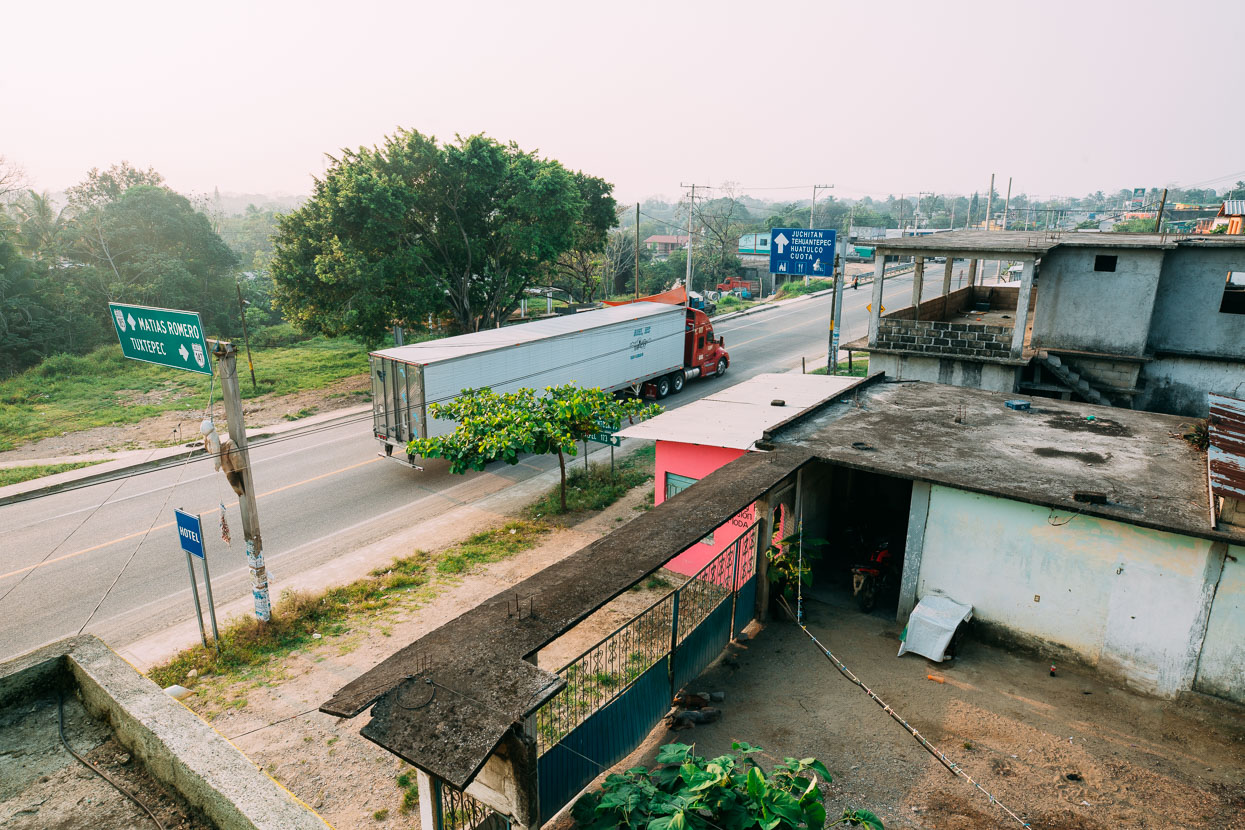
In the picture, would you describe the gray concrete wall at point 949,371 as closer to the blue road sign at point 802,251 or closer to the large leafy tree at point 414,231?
the blue road sign at point 802,251

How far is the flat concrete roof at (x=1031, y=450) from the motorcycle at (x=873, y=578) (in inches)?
72.0

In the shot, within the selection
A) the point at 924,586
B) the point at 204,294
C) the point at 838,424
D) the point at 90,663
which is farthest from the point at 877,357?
the point at 204,294

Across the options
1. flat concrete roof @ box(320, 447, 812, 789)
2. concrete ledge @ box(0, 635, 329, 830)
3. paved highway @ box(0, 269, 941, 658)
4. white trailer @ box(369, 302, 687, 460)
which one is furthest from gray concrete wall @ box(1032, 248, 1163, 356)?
concrete ledge @ box(0, 635, 329, 830)

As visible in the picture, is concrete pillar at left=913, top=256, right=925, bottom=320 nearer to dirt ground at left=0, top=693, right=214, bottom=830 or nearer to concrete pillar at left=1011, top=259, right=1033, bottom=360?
concrete pillar at left=1011, top=259, right=1033, bottom=360

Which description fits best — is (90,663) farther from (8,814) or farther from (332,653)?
(332,653)

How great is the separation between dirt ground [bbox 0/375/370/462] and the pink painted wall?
1370 cm

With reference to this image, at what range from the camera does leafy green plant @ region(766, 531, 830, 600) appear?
10.8 meters

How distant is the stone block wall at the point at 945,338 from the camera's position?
17.7 m

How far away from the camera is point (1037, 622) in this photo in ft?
32.2

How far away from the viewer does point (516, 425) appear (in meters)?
14.7

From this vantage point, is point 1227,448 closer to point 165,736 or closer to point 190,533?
point 165,736

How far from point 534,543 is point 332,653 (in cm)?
476

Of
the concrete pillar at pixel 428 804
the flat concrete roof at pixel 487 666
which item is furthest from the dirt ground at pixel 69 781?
the concrete pillar at pixel 428 804

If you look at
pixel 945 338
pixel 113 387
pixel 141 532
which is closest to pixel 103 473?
pixel 141 532
